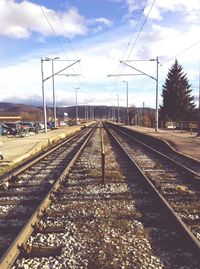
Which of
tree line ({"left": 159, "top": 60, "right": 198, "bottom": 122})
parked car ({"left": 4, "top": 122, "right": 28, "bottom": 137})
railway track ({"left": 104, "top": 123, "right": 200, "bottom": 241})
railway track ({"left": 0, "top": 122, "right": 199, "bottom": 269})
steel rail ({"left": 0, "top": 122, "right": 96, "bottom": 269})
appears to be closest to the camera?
steel rail ({"left": 0, "top": 122, "right": 96, "bottom": 269})

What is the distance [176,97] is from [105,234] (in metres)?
68.1

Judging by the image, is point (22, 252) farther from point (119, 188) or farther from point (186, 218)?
point (119, 188)

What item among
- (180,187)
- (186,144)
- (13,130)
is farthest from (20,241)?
(13,130)

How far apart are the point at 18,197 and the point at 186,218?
427 centimetres

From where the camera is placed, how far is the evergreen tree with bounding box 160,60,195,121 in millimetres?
71312

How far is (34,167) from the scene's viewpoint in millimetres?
14930

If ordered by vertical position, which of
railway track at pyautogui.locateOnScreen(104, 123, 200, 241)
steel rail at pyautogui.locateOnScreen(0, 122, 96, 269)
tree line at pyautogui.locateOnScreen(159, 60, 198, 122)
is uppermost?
tree line at pyautogui.locateOnScreen(159, 60, 198, 122)

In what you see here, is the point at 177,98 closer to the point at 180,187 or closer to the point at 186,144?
the point at 186,144

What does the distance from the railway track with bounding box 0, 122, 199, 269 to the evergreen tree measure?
6340 cm

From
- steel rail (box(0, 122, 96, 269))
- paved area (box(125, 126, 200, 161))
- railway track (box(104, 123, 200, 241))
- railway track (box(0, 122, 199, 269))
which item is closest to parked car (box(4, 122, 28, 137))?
paved area (box(125, 126, 200, 161))

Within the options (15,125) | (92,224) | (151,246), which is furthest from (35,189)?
(15,125)

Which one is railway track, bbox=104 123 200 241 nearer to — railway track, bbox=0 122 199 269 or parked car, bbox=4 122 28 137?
railway track, bbox=0 122 199 269

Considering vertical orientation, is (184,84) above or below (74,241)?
above

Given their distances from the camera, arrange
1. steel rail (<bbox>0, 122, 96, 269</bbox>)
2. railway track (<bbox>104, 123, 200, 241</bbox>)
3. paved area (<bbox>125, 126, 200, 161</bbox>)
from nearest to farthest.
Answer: steel rail (<bbox>0, 122, 96, 269</bbox>), railway track (<bbox>104, 123, 200, 241</bbox>), paved area (<bbox>125, 126, 200, 161</bbox>)
